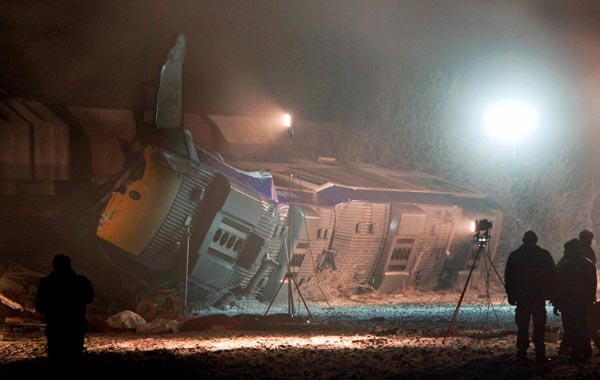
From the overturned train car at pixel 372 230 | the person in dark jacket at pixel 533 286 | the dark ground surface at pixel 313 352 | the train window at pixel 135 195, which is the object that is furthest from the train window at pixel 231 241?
the person in dark jacket at pixel 533 286

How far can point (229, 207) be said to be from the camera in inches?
649

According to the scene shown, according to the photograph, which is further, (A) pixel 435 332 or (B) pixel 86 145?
(B) pixel 86 145

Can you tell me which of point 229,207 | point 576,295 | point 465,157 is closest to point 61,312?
point 576,295

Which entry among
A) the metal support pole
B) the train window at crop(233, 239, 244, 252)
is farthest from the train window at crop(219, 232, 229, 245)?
the metal support pole

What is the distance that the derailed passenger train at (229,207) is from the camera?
1596 centimetres

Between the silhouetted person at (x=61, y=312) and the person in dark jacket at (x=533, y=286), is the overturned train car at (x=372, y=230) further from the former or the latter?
the silhouetted person at (x=61, y=312)

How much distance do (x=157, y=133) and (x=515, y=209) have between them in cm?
1496

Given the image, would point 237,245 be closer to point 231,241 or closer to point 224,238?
point 231,241

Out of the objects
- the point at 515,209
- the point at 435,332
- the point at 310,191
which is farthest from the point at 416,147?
the point at 435,332

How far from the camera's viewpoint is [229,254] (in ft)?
55.1

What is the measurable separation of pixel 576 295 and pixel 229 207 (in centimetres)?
753

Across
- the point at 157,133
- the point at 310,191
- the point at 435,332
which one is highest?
the point at 157,133

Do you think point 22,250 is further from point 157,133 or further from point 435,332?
point 435,332

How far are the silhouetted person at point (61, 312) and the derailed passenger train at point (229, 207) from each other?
22.1ft
